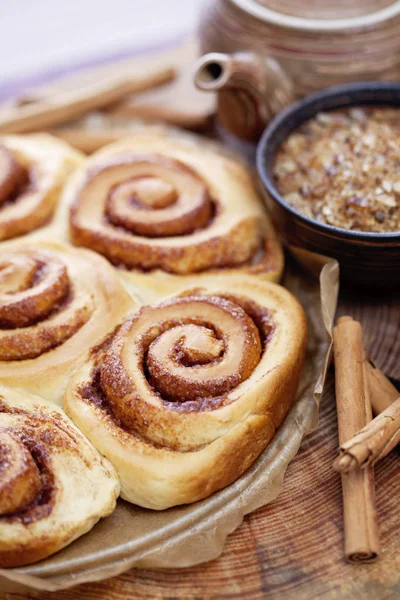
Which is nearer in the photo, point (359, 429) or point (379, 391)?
point (359, 429)

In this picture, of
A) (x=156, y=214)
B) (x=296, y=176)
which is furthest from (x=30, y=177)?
(x=296, y=176)

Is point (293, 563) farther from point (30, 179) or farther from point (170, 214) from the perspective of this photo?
point (30, 179)

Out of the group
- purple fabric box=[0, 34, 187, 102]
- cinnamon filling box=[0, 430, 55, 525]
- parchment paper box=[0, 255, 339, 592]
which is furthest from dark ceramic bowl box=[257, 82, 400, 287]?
purple fabric box=[0, 34, 187, 102]

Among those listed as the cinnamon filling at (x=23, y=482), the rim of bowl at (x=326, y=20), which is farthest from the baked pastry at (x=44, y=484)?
the rim of bowl at (x=326, y=20)

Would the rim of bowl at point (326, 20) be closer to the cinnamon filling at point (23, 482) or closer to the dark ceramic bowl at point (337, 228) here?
the dark ceramic bowl at point (337, 228)

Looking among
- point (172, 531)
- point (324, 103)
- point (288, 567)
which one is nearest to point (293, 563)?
point (288, 567)

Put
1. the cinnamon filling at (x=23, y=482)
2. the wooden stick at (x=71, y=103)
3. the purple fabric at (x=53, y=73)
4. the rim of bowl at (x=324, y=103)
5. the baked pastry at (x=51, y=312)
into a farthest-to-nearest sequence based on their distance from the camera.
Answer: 1. the purple fabric at (x=53, y=73)
2. the wooden stick at (x=71, y=103)
3. the rim of bowl at (x=324, y=103)
4. the baked pastry at (x=51, y=312)
5. the cinnamon filling at (x=23, y=482)
